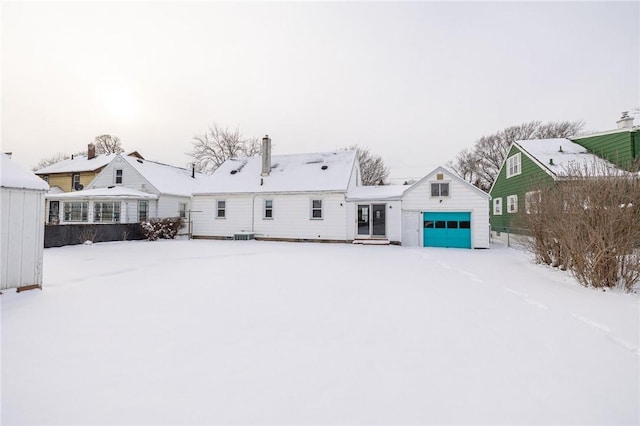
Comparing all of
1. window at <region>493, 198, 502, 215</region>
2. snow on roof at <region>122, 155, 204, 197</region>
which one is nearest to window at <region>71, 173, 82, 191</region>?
snow on roof at <region>122, 155, 204, 197</region>

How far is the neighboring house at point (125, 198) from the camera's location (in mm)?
21281

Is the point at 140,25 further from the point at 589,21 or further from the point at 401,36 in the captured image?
the point at 589,21

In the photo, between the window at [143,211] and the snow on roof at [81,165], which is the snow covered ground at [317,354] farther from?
the snow on roof at [81,165]

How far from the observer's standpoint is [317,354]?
11.5ft

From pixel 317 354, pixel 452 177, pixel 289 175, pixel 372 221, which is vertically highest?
pixel 289 175

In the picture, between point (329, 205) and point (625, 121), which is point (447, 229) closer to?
point (329, 205)

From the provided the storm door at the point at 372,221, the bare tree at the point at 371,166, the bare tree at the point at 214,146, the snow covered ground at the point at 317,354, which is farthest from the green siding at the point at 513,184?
the bare tree at the point at 214,146

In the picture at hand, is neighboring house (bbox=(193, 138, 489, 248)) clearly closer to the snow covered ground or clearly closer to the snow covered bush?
the snow covered bush

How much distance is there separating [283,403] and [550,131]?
44291mm

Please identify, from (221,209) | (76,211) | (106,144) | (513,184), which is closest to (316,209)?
(221,209)

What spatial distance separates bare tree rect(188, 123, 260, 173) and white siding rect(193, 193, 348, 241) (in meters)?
18.0

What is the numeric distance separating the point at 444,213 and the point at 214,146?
31103mm

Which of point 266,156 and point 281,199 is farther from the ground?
point 266,156

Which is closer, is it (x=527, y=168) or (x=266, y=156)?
(x=527, y=168)
